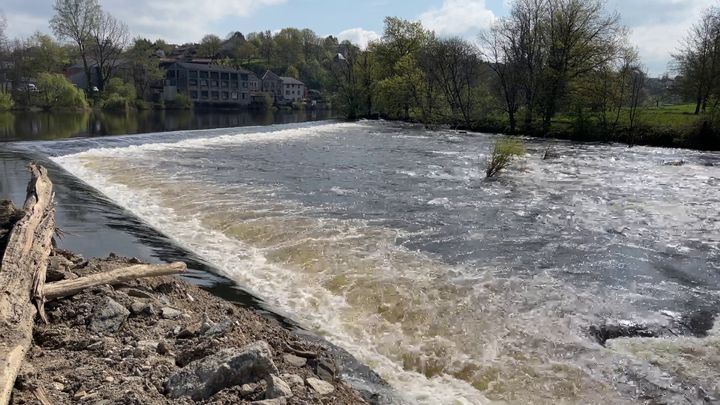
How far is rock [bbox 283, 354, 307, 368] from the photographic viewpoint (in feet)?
15.2

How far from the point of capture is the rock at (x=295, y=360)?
464cm

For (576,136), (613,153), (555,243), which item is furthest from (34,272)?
(576,136)

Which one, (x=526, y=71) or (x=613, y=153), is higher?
(x=526, y=71)

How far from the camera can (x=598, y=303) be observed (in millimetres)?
7555

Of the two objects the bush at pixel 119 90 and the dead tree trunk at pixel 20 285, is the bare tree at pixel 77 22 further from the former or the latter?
the dead tree trunk at pixel 20 285

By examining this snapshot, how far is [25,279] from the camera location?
Result: 500 cm

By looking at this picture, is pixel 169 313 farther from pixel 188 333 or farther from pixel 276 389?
pixel 276 389

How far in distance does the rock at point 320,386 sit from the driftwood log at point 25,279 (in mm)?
1979

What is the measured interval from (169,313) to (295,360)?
63.7 inches

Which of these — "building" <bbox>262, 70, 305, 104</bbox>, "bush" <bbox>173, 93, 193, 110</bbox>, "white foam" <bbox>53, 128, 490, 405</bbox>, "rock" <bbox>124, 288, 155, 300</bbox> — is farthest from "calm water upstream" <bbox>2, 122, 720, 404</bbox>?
"building" <bbox>262, 70, 305, 104</bbox>

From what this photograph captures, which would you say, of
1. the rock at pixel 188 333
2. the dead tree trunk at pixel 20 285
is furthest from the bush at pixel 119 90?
the rock at pixel 188 333

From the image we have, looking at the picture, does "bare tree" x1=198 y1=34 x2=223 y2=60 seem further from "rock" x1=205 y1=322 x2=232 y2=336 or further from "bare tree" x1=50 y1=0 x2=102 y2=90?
"rock" x1=205 y1=322 x2=232 y2=336

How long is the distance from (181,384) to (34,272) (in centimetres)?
271

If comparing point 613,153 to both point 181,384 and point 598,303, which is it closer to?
point 598,303
